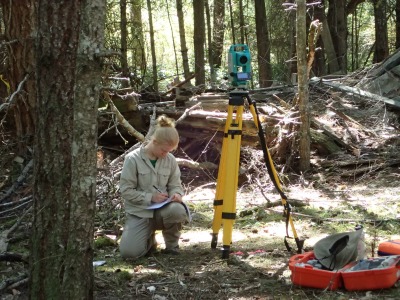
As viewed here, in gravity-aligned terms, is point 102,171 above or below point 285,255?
above

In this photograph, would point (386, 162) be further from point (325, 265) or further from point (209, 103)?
point (325, 265)

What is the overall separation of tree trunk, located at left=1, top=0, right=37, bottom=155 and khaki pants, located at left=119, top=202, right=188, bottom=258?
266cm

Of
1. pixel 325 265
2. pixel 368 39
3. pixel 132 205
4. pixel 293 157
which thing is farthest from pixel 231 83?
pixel 368 39

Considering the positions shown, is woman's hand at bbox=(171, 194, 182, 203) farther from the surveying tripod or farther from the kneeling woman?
the surveying tripod

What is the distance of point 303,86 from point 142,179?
333 centimetres

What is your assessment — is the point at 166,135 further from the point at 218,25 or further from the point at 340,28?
the point at 218,25

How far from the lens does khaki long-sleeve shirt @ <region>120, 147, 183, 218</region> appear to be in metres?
4.71

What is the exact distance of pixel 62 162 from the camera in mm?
2939

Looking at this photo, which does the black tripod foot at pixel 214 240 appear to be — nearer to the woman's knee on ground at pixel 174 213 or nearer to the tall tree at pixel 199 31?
the woman's knee on ground at pixel 174 213

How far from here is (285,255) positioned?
181 inches

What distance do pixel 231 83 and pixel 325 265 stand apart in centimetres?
170

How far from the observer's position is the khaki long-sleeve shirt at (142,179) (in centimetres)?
471

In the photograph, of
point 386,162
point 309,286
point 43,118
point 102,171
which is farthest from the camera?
point 386,162

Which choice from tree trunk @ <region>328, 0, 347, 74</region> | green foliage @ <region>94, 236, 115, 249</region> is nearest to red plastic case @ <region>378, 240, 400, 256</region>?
green foliage @ <region>94, 236, 115, 249</region>
